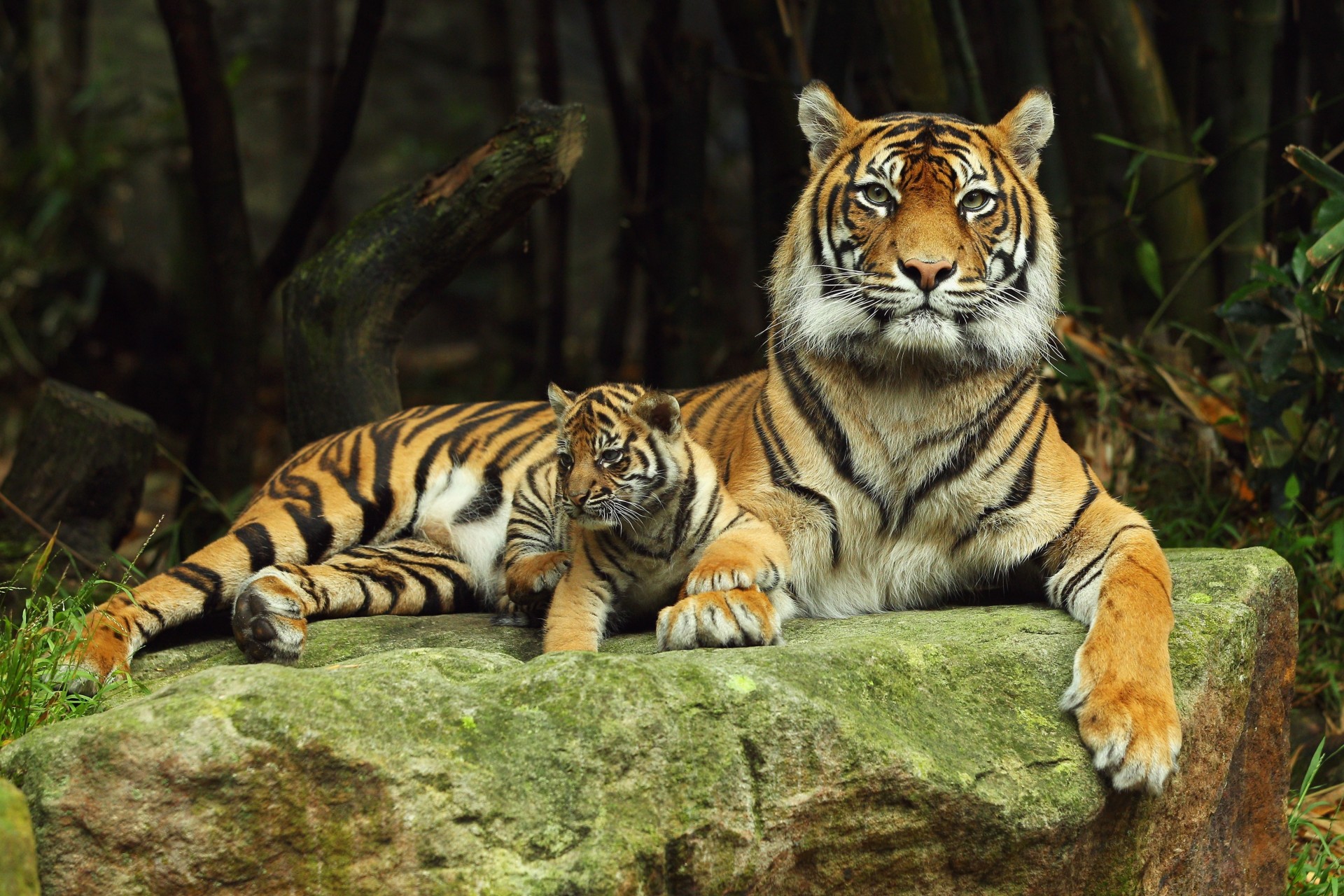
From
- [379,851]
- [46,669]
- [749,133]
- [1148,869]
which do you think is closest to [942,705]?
[1148,869]

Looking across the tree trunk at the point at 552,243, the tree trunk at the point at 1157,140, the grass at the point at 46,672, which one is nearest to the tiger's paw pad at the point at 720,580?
the grass at the point at 46,672

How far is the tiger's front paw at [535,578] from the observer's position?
3.70m

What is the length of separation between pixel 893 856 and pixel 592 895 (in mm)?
668

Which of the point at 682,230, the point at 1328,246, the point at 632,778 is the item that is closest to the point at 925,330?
the point at 632,778

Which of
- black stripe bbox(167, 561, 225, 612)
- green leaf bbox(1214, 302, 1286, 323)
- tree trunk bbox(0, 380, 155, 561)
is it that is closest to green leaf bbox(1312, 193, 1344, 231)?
green leaf bbox(1214, 302, 1286, 323)

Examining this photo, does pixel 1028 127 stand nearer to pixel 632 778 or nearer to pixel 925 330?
pixel 925 330

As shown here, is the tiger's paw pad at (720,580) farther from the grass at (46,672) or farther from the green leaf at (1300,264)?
the green leaf at (1300,264)

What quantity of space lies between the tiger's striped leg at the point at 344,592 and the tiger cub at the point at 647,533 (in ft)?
2.24

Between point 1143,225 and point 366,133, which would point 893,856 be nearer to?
point 1143,225

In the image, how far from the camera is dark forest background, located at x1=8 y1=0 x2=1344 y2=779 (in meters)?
4.88

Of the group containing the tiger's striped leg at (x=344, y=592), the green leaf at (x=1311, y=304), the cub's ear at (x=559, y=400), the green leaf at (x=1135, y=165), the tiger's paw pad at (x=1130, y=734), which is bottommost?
the tiger's paw pad at (x=1130, y=734)

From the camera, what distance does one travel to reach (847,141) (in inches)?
154

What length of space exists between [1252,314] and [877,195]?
187cm

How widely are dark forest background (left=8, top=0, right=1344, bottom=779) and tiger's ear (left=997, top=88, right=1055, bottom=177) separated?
0.96 m
